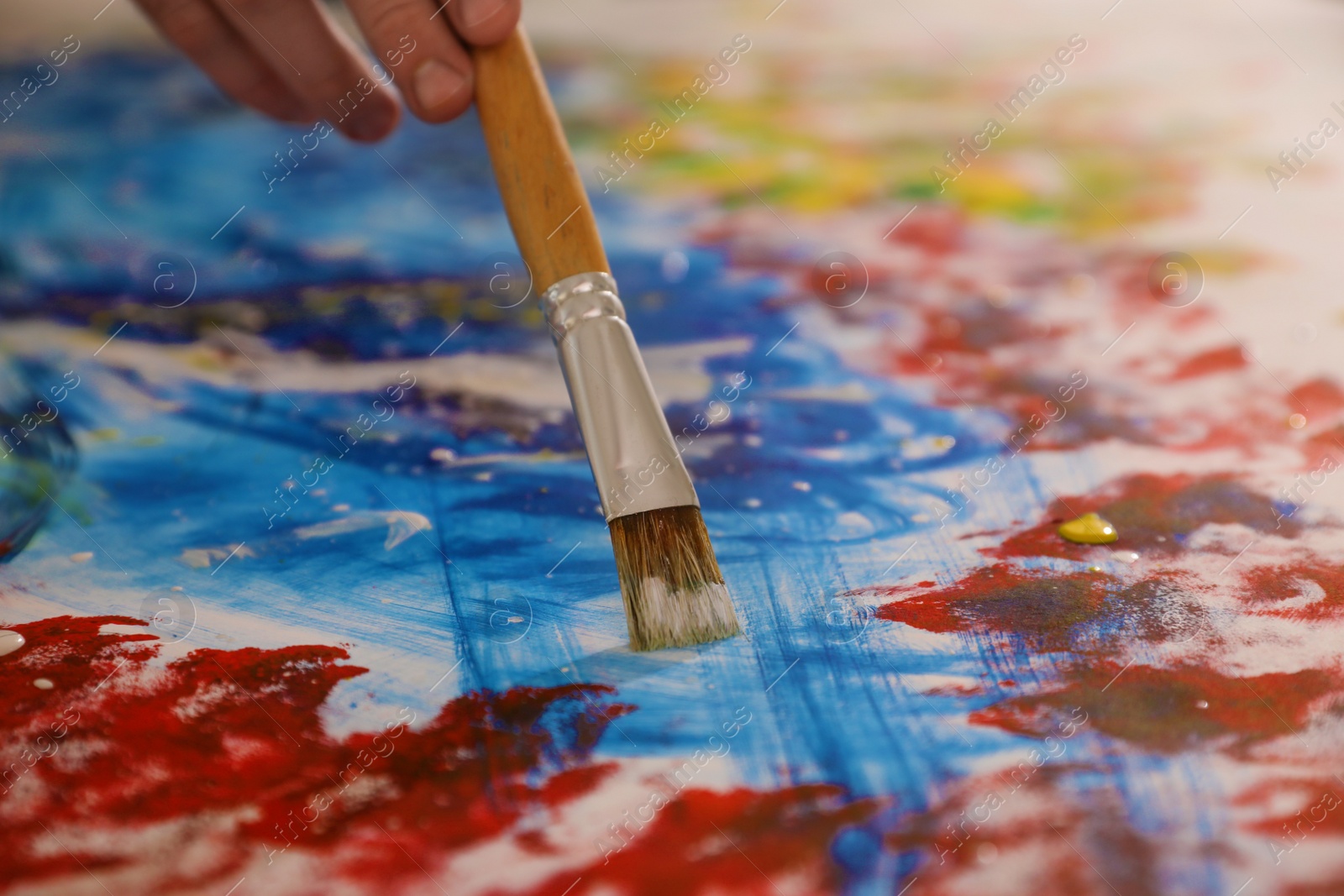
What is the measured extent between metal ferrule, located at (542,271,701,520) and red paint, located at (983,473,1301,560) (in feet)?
1.28

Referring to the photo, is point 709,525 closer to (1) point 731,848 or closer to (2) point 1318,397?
(1) point 731,848

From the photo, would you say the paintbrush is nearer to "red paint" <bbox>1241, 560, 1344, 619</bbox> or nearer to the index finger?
the index finger

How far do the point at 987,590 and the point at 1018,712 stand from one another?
18 cm

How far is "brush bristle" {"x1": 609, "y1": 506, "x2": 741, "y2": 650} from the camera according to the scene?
39.5 inches

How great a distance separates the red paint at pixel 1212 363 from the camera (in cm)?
144

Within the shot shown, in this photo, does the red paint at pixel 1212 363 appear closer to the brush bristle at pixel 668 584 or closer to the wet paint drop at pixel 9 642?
the brush bristle at pixel 668 584

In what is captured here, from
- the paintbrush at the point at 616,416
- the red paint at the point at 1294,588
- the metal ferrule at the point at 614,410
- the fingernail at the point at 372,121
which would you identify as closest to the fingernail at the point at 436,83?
the paintbrush at the point at 616,416

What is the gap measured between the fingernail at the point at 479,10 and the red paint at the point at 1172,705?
91 cm

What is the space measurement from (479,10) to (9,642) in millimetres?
827

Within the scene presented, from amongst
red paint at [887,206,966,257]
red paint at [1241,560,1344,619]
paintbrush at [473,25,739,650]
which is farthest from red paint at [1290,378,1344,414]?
paintbrush at [473,25,739,650]

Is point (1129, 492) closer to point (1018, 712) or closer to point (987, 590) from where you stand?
point (987, 590)

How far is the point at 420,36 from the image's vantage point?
1.18 metres

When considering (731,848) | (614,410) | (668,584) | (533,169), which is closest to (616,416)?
(614,410)

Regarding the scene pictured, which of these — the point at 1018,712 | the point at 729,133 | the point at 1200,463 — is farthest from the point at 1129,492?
the point at 729,133
